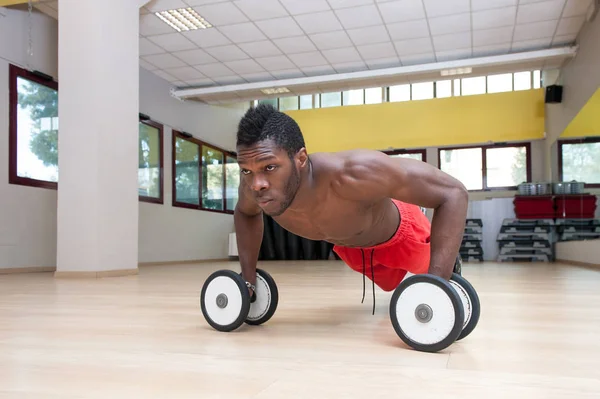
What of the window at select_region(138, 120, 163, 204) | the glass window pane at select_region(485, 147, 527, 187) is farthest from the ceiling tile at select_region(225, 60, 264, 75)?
the glass window pane at select_region(485, 147, 527, 187)

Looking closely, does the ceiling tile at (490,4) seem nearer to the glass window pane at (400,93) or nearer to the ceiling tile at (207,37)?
the ceiling tile at (207,37)

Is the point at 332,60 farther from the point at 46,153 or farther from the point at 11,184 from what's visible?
the point at 11,184

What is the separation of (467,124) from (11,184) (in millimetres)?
7639

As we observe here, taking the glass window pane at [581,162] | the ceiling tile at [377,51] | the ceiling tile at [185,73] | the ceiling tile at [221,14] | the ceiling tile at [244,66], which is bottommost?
the glass window pane at [581,162]

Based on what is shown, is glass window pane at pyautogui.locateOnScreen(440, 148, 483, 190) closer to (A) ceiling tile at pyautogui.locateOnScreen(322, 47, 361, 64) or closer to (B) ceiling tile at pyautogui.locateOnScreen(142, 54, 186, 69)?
(A) ceiling tile at pyautogui.locateOnScreen(322, 47, 361, 64)

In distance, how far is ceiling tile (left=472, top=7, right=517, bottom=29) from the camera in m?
6.31

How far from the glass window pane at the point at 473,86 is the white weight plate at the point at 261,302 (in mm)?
9660

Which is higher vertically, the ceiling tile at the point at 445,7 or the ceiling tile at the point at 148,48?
the ceiling tile at the point at 445,7

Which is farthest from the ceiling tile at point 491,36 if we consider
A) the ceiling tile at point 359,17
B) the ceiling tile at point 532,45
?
the ceiling tile at point 359,17

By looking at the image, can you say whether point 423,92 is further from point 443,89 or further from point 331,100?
point 331,100

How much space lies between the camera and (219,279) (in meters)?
1.78

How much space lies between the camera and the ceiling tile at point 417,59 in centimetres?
780

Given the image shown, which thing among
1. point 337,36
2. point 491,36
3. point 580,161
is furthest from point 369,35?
point 580,161

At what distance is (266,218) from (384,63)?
12.8 ft
